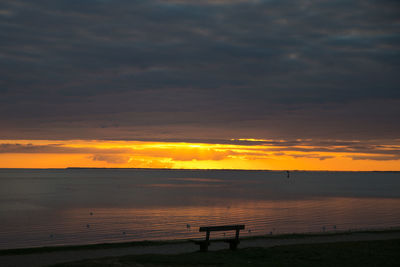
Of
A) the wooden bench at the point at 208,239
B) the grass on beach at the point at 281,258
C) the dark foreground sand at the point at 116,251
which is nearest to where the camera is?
the grass on beach at the point at 281,258

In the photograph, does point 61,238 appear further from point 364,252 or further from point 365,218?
point 365,218

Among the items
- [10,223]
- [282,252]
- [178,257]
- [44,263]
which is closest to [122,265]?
[178,257]

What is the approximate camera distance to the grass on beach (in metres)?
18.0

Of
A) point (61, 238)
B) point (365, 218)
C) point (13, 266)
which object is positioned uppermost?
point (365, 218)

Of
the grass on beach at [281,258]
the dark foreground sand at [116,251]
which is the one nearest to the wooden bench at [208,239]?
the grass on beach at [281,258]

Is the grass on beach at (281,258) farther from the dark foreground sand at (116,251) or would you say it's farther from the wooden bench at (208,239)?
the dark foreground sand at (116,251)

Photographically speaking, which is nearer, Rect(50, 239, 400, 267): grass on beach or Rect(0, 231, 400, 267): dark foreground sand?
Rect(50, 239, 400, 267): grass on beach

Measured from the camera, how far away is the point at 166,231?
42.1m

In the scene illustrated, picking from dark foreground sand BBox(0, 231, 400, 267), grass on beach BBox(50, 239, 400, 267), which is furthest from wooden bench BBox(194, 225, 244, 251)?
dark foreground sand BBox(0, 231, 400, 267)

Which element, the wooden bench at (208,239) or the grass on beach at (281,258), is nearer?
the grass on beach at (281,258)

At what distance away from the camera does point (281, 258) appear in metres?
19.3

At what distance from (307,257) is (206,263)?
472cm

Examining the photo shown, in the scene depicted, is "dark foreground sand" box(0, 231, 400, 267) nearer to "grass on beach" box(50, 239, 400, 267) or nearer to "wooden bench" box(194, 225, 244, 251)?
"wooden bench" box(194, 225, 244, 251)

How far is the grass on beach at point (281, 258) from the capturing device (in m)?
18.0
